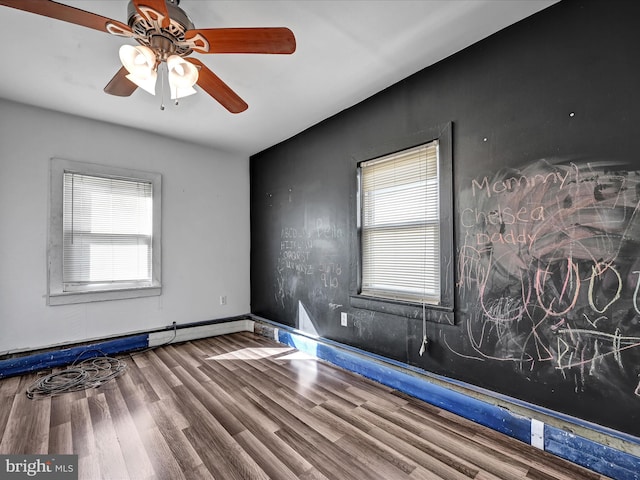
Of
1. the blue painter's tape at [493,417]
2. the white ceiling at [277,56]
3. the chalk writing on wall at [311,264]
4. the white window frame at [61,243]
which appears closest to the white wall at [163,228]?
the white window frame at [61,243]

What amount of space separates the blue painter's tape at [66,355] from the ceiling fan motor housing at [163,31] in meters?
3.22

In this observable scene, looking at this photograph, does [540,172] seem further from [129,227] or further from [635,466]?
→ [129,227]

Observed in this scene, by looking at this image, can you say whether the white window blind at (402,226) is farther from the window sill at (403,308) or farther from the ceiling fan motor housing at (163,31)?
the ceiling fan motor housing at (163,31)

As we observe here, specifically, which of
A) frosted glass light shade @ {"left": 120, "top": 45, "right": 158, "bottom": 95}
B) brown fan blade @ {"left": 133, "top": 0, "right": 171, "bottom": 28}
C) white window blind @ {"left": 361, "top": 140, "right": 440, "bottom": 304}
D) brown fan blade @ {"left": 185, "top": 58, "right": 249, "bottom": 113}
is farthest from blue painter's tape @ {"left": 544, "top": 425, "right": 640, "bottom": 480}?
frosted glass light shade @ {"left": 120, "top": 45, "right": 158, "bottom": 95}

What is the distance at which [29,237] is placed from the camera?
311cm

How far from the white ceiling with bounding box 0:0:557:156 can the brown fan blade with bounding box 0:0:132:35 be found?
52 cm

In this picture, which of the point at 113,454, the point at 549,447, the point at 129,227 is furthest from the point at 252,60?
the point at 549,447

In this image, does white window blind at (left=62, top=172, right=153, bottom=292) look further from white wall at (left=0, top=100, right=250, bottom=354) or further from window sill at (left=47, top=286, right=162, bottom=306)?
white wall at (left=0, top=100, right=250, bottom=354)

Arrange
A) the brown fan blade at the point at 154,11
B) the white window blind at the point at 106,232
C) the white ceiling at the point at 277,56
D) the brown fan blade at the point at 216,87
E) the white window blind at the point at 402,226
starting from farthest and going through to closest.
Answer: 1. the white window blind at the point at 106,232
2. the white window blind at the point at 402,226
3. the white ceiling at the point at 277,56
4. the brown fan blade at the point at 216,87
5. the brown fan blade at the point at 154,11

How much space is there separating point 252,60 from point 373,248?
1946 mm

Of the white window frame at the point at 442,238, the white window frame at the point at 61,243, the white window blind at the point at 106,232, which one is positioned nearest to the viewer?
the white window frame at the point at 442,238

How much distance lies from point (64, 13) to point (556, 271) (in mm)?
2909

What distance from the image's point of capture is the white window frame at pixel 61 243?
10.5 ft

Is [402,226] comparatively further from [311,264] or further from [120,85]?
[120,85]
